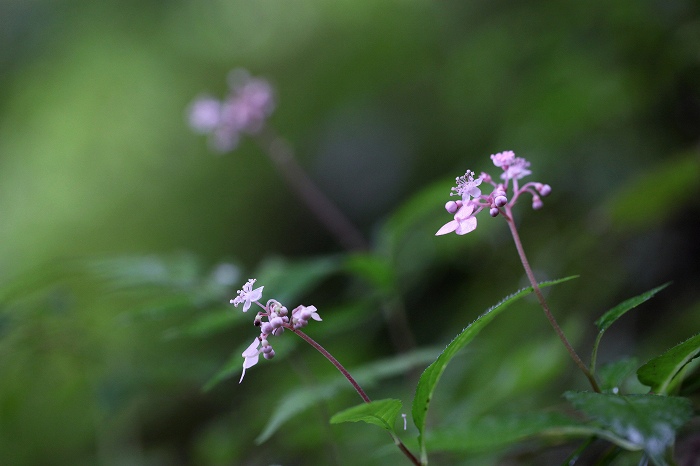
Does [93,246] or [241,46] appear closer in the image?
[93,246]

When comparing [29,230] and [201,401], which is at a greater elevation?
[29,230]

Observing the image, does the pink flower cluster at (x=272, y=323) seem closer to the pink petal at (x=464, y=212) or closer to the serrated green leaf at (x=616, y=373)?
the pink petal at (x=464, y=212)

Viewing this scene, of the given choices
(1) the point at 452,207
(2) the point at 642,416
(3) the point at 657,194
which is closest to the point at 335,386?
(1) the point at 452,207

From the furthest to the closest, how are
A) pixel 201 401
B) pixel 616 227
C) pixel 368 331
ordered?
pixel 201 401
pixel 368 331
pixel 616 227

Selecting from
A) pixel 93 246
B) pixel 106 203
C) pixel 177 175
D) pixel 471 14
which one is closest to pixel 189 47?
pixel 177 175

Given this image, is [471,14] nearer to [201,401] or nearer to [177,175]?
[177,175]

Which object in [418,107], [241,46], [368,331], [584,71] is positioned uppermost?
[241,46]

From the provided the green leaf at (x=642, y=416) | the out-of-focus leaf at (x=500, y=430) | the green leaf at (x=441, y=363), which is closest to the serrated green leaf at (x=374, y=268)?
the out-of-focus leaf at (x=500, y=430)
